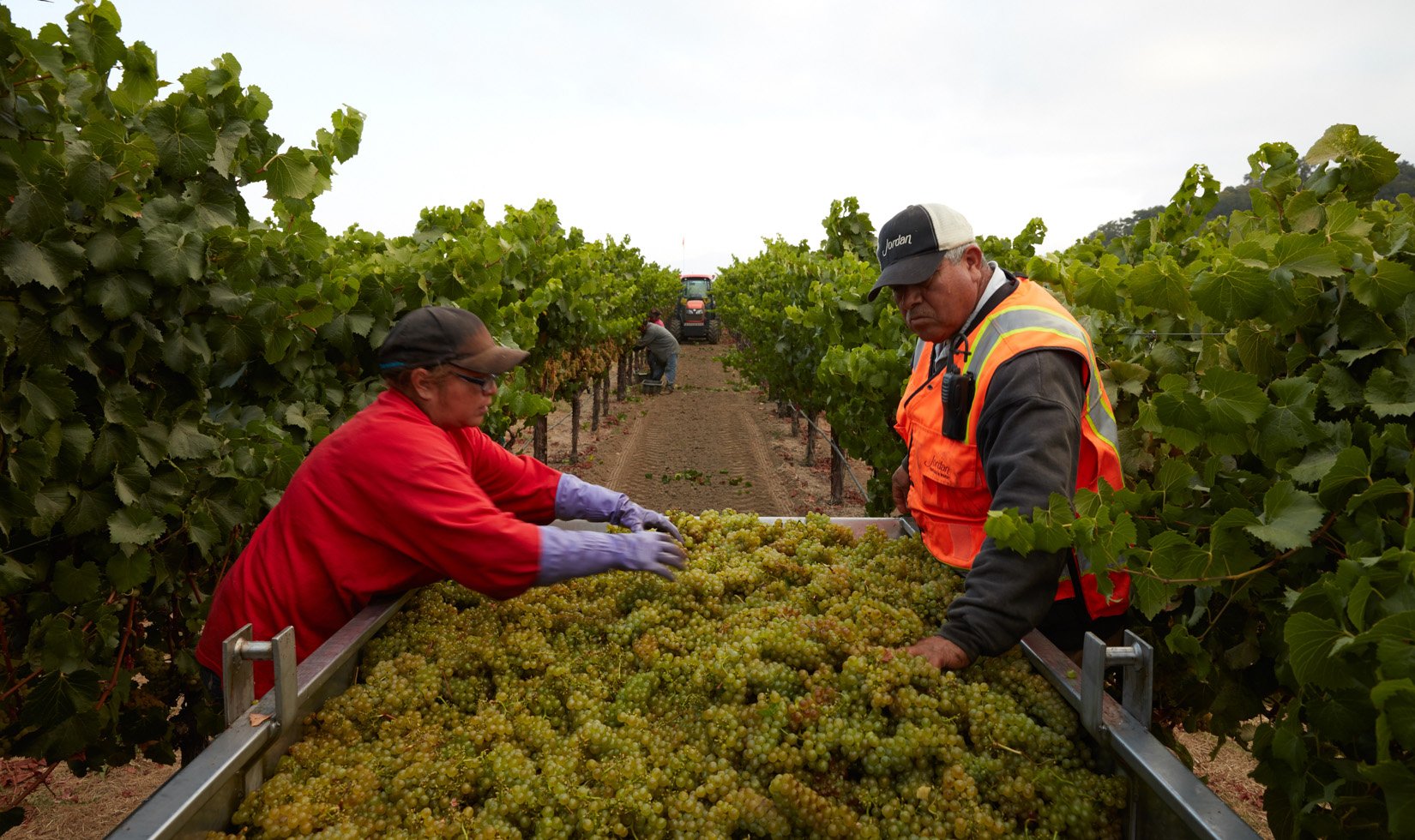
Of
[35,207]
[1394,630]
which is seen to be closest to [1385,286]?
[1394,630]

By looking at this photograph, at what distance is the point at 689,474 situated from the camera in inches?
→ 512

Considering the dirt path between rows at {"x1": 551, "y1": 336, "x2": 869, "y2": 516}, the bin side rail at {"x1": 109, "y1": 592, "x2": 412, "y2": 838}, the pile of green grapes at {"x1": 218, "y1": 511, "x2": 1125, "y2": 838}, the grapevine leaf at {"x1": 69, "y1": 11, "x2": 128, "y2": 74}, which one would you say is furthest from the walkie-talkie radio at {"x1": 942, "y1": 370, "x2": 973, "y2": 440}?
the dirt path between rows at {"x1": 551, "y1": 336, "x2": 869, "y2": 516}

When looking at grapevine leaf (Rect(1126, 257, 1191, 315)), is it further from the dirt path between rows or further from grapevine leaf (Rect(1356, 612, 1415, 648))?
the dirt path between rows

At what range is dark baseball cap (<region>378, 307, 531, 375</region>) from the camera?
258cm

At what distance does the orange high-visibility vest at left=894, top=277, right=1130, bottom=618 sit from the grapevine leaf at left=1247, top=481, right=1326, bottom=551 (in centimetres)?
52

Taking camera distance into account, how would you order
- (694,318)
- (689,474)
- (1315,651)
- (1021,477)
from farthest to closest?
(694,318)
(689,474)
(1021,477)
(1315,651)

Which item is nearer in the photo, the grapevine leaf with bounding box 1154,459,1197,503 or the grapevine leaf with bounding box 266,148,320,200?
the grapevine leaf with bounding box 1154,459,1197,503

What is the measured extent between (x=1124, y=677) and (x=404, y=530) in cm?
186

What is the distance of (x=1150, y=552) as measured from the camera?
70.7 inches

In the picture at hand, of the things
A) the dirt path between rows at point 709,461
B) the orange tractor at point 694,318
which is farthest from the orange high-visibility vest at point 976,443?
the orange tractor at point 694,318

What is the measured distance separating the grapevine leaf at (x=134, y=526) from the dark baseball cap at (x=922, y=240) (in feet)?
8.34

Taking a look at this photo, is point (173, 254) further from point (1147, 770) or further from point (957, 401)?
point (1147, 770)

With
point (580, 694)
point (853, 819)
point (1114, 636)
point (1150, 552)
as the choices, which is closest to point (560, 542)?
point (580, 694)

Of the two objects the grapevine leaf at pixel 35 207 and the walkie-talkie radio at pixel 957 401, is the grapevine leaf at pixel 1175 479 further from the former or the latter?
the grapevine leaf at pixel 35 207
